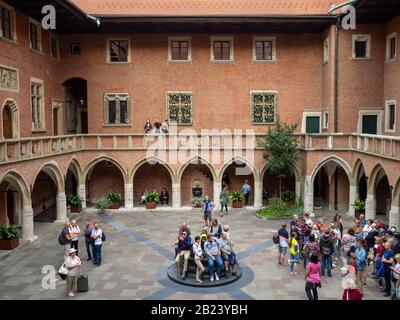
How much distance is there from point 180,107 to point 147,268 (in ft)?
49.0

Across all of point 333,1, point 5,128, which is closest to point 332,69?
point 333,1

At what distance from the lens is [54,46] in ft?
90.2

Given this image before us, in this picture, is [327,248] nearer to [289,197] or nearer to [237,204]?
[289,197]

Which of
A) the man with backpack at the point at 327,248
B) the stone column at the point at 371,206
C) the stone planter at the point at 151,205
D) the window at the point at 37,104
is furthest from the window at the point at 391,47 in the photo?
the window at the point at 37,104

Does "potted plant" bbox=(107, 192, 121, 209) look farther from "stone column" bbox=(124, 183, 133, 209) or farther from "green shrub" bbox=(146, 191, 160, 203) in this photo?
"green shrub" bbox=(146, 191, 160, 203)

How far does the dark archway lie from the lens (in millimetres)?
29906

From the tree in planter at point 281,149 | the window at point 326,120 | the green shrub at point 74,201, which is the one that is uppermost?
the window at point 326,120

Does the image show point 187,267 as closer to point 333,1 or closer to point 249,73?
point 249,73

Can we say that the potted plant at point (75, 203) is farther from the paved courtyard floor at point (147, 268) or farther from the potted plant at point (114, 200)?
the paved courtyard floor at point (147, 268)

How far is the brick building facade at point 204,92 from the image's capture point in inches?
971

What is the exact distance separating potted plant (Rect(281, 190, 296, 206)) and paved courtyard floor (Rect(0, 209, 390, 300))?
3.38 metres

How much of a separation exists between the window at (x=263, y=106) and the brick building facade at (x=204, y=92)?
66 millimetres

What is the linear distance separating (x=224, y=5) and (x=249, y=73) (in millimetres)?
4621

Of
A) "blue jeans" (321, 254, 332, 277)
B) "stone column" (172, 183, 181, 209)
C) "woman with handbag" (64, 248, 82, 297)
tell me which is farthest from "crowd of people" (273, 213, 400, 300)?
"stone column" (172, 183, 181, 209)
